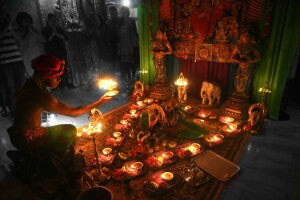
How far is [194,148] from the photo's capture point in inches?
210

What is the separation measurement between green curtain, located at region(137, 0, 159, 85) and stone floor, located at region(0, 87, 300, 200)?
15.7 ft

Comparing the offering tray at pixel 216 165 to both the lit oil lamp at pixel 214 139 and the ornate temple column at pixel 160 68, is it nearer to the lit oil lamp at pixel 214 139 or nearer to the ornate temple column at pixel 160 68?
the lit oil lamp at pixel 214 139

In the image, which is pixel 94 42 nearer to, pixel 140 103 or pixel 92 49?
pixel 92 49

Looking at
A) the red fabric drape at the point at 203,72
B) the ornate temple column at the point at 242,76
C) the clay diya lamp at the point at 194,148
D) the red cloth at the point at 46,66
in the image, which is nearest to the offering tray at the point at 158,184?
the clay diya lamp at the point at 194,148

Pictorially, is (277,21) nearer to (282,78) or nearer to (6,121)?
(282,78)

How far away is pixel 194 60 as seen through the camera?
Result: 318 inches

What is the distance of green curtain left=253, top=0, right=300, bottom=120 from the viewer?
19.2ft

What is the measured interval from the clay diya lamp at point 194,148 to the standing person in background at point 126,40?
6038 mm

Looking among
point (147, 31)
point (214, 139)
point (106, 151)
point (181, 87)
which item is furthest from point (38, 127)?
point (147, 31)

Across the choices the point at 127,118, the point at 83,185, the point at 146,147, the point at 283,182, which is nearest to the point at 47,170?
the point at 83,185

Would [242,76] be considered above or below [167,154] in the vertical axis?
above

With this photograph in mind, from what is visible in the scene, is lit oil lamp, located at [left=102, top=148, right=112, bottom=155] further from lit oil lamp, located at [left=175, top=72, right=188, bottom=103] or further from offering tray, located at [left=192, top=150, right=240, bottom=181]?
lit oil lamp, located at [left=175, top=72, right=188, bottom=103]

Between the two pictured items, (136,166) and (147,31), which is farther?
(147,31)

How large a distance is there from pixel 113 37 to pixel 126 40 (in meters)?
0.80
